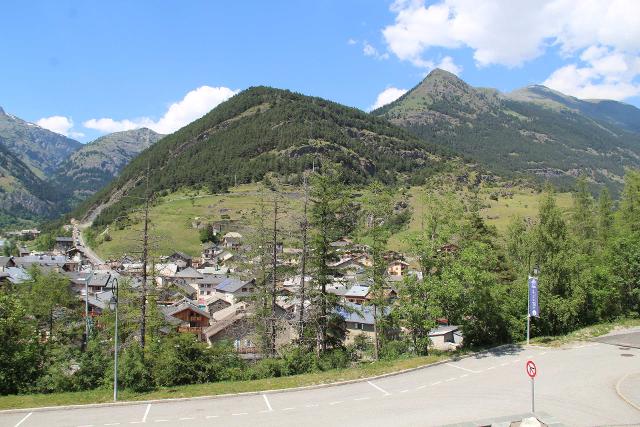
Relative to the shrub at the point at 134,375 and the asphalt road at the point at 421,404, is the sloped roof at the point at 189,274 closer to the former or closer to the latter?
the shrub at the point at 134,375

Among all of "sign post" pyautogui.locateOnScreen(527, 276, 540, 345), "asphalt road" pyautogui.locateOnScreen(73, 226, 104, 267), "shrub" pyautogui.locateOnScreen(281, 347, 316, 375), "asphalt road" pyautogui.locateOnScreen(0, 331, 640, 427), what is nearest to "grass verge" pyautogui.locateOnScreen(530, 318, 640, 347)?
"sign post" pyautogui.locateOnScreen(527, 276, 540, 345)

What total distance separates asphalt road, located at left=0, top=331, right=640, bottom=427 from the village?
4780 mm

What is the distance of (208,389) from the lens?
19.7 meters

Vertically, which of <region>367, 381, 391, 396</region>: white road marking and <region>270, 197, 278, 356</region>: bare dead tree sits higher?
<region>270, 197, 278, 356</region>: bare dead tree

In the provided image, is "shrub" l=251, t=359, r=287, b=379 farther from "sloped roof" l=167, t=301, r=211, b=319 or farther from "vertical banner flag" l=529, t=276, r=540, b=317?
"sloped roof" l=167, t=301, r=211, b=319

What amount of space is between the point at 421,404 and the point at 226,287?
6476 centimetres

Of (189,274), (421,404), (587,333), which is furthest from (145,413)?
(189,274)

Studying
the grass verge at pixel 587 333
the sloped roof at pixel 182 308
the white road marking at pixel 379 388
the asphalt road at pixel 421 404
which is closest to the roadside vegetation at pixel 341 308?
the grass verge at pixel 587 333

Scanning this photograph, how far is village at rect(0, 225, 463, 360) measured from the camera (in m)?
26.9

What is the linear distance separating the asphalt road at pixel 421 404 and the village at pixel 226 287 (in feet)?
15.7

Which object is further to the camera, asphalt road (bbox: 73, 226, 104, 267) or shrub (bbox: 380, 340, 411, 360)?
asphalt road (bbox: 73, 226, 104, 267)

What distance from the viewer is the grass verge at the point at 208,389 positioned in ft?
60.0

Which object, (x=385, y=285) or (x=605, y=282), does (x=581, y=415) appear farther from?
(x=605, y=282)

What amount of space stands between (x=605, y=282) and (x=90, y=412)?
28.9 m
